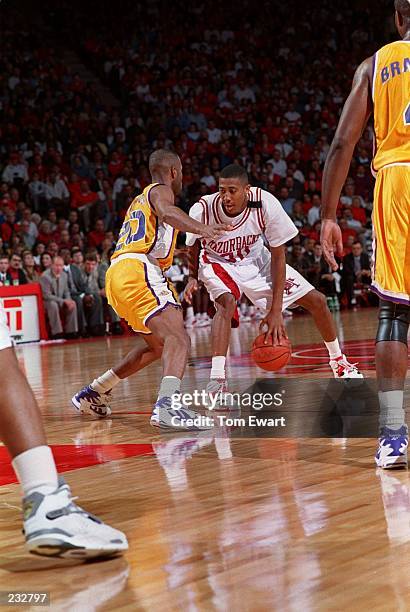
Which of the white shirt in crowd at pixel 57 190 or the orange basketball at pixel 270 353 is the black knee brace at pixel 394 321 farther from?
the white shirt in crowd at pixel 57 190

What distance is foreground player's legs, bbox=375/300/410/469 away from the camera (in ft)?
12.5

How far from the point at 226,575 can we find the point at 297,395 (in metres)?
3.59

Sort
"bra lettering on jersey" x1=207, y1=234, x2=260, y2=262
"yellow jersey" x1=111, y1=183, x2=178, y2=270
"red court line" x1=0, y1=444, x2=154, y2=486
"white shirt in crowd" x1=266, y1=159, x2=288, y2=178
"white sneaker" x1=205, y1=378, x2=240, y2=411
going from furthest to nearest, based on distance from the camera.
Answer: "white shirt in crowd" x1=266, y1=159, x2=288, y2=178
"bra lettering on jersey" x1=207, y1=234, x2=260, y2=262
"white sneaker" x1=205, y1=378, x2=240, y2=411
"yellow jersey" x1=111, y1=183, x2=178, y2=270
"red court line" x1=0, y1=444, x2=154, y2=486

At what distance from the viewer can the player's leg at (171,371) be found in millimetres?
5117

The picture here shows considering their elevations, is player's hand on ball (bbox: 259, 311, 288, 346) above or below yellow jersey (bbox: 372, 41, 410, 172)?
below

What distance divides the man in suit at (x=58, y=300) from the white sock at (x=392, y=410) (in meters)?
9.75

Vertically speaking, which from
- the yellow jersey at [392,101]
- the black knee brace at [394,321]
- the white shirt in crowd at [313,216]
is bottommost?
the black knee brace at [394,321]

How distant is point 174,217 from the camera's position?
5168mm

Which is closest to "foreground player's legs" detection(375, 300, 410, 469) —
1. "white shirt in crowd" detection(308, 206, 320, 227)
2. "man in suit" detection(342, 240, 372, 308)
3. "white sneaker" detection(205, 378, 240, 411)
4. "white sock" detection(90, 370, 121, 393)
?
"white sneaker" detection(205, 378, 240, 411)

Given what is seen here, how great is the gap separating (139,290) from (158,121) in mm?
13873

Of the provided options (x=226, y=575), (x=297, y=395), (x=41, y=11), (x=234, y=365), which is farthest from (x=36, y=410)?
(x=41, y=11)

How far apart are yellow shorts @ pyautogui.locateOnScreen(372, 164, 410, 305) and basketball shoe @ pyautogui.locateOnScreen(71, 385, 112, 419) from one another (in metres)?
2.45

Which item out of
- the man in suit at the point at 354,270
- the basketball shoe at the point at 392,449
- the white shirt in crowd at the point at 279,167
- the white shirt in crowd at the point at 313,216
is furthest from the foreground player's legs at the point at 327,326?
the white shirt in crowd at the point at 279,167

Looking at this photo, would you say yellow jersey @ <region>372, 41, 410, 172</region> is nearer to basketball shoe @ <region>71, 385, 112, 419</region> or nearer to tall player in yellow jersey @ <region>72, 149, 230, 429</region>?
tall player in yellow jersey @ <region>72, 149, 230, 429</region>
